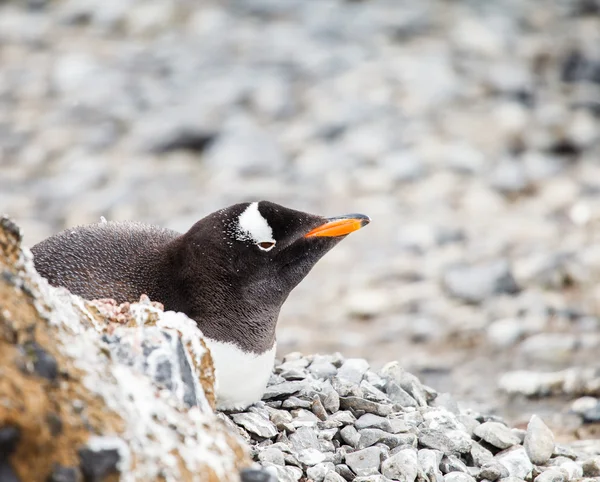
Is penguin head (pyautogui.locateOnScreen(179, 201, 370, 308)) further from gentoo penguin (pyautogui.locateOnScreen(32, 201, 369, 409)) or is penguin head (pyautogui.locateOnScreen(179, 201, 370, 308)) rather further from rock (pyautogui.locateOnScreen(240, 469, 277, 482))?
rock (pyautogui.locateOnScreen(240, 469, 277, 482))

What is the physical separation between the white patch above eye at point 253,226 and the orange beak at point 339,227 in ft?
0.66

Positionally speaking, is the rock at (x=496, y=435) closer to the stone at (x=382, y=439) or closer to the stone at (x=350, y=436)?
the stone at (x=382, y=439)

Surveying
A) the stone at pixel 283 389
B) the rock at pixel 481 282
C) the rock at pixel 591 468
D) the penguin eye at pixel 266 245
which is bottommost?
the rock at pixel 481 282

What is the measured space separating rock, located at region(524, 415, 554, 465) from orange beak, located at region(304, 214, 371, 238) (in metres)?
1.24

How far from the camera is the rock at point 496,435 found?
4.25 meters

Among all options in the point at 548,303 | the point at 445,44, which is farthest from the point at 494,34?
the point at 548,303

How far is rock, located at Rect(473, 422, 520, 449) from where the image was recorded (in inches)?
167

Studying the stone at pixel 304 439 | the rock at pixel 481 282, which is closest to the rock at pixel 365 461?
the stone at pixel 304 439

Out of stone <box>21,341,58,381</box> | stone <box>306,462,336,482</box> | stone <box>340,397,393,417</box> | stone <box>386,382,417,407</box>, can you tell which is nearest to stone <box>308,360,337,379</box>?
stone <box>386,382,417,407</box>

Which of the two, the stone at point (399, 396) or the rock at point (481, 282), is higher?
the stone at point (399, 396)

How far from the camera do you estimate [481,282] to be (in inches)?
328

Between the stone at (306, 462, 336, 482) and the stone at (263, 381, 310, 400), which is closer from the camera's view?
the stone at (306, 462, 336, 482)

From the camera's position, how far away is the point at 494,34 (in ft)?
44.8

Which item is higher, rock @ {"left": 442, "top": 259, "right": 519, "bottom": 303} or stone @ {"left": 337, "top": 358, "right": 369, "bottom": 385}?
stone @ {"left": 337, "top": 358, "right": 369, "bottom": 385}
